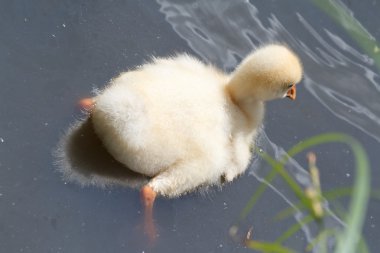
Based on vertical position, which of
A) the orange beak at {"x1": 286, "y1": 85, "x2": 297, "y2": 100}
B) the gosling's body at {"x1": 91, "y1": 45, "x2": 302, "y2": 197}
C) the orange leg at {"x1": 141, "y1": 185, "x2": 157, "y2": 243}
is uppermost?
the orange beak at {"x1": 286, "y1": 85, "x2": 297, "y2": 100}

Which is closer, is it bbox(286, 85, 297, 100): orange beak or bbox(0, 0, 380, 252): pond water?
bbox(0, 0, 380, 252): pond water

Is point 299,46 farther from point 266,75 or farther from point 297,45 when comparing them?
point 266,75

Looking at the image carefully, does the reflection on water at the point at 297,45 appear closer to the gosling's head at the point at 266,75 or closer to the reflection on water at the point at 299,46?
the reflection on water at the point at 299,46

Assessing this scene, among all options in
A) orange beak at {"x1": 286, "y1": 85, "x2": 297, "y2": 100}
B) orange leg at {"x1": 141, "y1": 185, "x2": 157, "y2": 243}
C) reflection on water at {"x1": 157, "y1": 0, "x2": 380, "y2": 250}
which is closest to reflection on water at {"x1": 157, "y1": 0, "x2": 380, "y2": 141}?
reflection on water at {"x1": 157, "y1": 0, "x2": 380, "y2": 250}

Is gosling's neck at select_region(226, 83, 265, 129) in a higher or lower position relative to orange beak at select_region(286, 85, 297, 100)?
lower

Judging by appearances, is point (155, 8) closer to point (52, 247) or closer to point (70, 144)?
point (70, 144)

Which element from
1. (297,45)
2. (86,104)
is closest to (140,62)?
(86,104)

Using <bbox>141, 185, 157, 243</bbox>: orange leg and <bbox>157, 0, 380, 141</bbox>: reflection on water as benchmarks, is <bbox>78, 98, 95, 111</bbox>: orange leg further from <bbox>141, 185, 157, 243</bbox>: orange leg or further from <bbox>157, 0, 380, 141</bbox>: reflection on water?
<bbox>157, 0, 380, 141</bbox>: reflection on water
